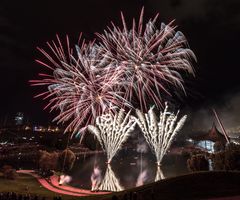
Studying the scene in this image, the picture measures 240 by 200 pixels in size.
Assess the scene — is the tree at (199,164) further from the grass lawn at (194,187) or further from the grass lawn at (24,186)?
the grass lawn at (24,186)

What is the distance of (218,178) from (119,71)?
17.2 meters

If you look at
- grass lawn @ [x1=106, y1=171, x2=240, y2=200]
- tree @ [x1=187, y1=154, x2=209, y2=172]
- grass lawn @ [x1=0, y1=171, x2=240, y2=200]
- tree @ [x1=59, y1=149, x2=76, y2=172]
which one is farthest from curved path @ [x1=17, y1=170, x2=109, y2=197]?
tree @ [x1=187, y1=154, x2=209, y2=172]

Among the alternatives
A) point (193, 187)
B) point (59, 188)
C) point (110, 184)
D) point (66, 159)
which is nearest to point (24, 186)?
point (59, 188)

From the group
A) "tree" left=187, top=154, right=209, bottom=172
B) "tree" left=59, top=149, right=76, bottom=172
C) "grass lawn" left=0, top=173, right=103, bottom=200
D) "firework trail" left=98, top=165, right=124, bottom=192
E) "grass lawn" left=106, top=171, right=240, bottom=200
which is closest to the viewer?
"grass lawn" left=106, top=171, right=240, bottom=200

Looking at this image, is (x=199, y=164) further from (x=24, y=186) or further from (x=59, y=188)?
(x=24, y=186)

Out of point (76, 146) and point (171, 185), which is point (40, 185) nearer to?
point (171, 185)

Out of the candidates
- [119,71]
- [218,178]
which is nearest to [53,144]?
[119,71]

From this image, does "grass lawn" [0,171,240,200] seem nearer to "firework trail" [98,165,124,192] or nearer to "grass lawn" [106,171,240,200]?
"grass lawn" [106,171,240,200]

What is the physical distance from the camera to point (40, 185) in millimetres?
45469

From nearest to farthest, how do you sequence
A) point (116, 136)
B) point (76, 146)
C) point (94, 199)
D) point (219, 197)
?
1. point (219, 197)
2. point (94, 199)
3. point (116, 136)
4. point (76, 146)

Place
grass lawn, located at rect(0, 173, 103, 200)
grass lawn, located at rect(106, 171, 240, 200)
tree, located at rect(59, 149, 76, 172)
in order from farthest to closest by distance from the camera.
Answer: tree, located at rect(59, 149, 76, 172) < grass lawn, located at rect(0, 173, 103, 200) < grass lawn, located at rect(106, 171, 240, 200)

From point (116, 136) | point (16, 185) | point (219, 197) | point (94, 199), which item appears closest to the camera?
point (219, 197)

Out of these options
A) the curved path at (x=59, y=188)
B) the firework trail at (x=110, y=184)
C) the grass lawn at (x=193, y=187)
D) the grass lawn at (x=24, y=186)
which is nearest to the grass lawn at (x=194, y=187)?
the grass lawn at (x=193, y=187)

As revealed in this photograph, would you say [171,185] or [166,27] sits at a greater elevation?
[166,27]
